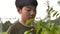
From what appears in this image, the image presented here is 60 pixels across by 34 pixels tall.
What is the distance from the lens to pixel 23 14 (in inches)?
44.5

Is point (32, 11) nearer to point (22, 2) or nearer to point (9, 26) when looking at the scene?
point (22, 2)

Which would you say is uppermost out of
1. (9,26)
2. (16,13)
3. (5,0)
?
(5,0)

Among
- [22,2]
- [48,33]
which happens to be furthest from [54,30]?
[22,2]

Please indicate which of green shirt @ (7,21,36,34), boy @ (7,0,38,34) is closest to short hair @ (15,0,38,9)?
boy @ (7,0,38,34)

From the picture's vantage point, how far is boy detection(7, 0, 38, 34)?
3.60 feet

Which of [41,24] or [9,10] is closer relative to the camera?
[41,24]

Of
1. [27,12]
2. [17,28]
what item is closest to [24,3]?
[27,12]

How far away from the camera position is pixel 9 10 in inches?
45.4

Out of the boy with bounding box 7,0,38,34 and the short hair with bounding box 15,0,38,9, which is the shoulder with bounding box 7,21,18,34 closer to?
the boy with bounding box 7,0,38,34

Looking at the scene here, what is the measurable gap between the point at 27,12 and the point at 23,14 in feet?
0.13

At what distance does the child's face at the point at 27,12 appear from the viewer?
1101mm

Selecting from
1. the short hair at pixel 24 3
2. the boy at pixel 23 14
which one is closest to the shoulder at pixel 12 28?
the boy at pixel 23 14

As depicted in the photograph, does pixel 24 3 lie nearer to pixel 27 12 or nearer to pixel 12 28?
pixel 27 12

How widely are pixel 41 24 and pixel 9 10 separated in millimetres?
915
